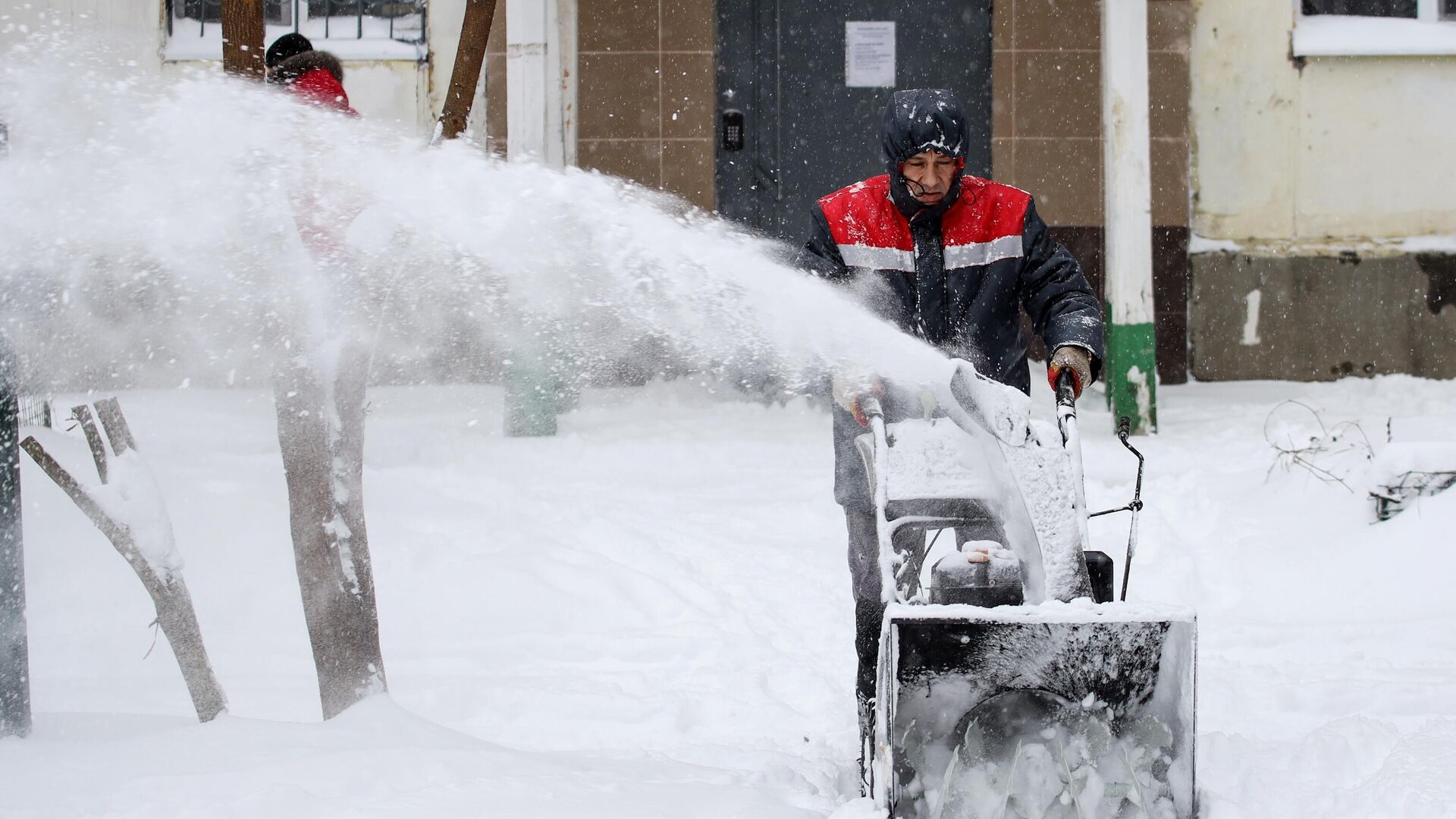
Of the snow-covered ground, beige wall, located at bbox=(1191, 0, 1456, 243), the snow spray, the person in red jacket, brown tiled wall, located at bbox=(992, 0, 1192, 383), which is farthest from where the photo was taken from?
beige wall, located at bbox=(1191, 0, 1456, 243)

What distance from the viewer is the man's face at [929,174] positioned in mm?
3016

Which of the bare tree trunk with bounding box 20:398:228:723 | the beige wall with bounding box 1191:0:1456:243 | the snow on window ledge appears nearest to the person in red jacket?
the bare tree trunk with bounding box 20:398:228:723

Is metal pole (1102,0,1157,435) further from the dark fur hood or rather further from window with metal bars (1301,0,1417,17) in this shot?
the dark fur hood

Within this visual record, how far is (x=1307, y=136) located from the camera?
27.9ft

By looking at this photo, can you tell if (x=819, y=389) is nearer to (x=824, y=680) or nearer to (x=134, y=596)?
(x=824, y=680)

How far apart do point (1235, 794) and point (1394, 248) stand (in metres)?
6.89

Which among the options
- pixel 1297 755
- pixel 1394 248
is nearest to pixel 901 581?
pixel 1297 755

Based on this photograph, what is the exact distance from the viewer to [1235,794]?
112 inches

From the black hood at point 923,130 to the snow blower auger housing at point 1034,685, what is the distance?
0.77 meters

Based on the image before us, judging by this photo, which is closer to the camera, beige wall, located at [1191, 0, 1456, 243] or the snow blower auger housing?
the snow blower auger housing

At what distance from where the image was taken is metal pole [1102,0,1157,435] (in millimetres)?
7285

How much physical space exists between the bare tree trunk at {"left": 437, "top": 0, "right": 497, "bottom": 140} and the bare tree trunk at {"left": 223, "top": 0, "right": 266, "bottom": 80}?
3.55 ft

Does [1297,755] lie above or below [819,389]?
below

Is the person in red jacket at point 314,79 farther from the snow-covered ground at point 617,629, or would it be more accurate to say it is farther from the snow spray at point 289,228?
the snow-covered ground at point 617,629
